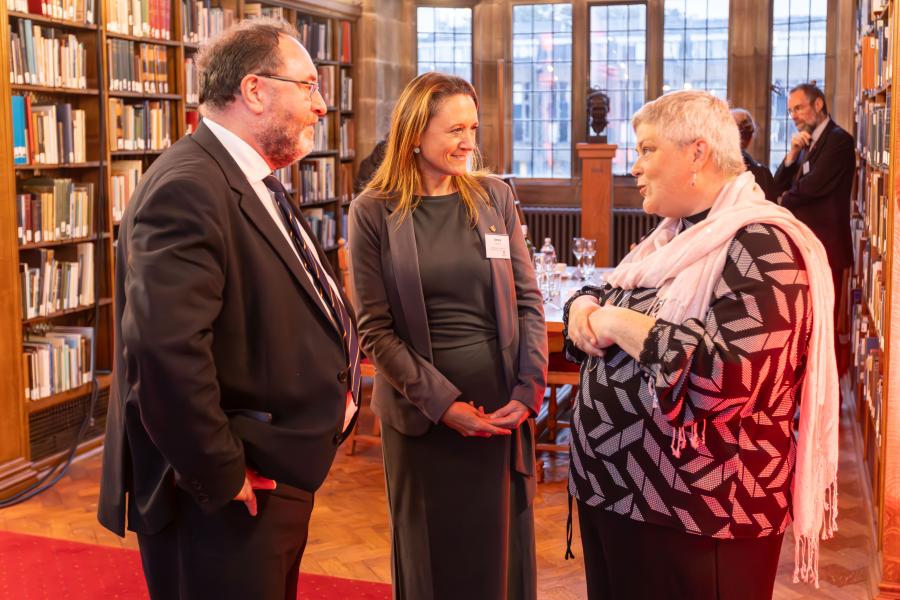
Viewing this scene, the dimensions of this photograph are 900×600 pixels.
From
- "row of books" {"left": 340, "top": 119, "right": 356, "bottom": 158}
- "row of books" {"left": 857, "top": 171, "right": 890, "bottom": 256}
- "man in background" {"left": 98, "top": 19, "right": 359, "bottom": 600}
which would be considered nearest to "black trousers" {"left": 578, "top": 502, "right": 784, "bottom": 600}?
"man in background" {"left": 98, "top": 19, "right": 359, "bottom": 600}

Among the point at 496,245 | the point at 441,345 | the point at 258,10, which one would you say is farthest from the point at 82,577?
the point at 258,10

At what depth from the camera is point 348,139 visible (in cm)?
949

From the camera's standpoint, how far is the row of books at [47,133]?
5203 millimetres

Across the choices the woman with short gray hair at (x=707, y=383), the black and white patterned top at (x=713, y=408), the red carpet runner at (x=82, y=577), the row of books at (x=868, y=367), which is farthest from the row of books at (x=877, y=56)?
the red carpet runner at (x=82, y=577)

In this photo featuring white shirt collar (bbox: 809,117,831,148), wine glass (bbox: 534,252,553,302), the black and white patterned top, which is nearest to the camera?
the black and white patterned top

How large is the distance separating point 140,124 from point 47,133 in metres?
0.85

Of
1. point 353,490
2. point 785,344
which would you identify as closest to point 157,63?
point 353,490

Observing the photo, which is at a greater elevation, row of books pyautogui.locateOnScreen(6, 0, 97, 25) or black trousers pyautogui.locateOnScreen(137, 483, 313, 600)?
row of books pyautogui.locateOnScreen(6, 0, 97, 25)

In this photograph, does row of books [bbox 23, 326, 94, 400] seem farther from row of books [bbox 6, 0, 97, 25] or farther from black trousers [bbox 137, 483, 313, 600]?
black trousers [bbox 137, 483, 313, 600]

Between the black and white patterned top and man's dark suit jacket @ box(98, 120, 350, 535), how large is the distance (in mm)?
572

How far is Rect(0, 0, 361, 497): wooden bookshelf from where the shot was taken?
4.94 metres

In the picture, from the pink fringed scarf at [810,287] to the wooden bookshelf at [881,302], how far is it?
158 cm

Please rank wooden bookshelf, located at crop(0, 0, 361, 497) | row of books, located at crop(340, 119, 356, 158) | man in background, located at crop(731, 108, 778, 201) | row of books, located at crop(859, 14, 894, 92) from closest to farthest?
row of books, located at crop(859, 14, 894, 92) < wooden bookshelf, located at crop(0, 0, 361, 497) < man in background, located at crop(731, 108, 778, 201) < row of books, located at crop(340, 119, 356, 158)

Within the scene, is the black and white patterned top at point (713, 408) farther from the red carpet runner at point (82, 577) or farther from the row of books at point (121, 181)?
the row of books at point (121, 181)
